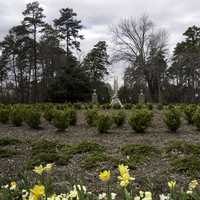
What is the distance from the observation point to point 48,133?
10.4m

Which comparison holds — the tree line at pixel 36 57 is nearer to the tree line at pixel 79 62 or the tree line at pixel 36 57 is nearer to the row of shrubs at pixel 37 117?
the tree line at pixel 79 62

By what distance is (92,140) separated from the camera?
8.84m

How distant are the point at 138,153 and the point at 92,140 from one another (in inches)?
86.1

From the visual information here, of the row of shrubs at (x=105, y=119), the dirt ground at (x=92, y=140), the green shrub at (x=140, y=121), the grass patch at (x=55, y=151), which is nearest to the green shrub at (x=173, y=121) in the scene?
the row of shrubs at (x=105, y=119)

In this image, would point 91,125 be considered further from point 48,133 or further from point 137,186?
point 137,186

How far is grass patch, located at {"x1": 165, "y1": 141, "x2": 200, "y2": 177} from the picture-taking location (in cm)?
565

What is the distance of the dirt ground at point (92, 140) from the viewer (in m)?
5.56

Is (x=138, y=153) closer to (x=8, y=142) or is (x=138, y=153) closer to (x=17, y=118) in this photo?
(x=8, y=142)

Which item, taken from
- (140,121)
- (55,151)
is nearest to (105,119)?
(140,121)

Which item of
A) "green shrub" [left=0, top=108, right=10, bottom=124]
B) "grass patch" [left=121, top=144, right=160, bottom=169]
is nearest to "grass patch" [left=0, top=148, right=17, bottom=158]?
"grass patch" [left=121, top=144, right=160, bottom=169]

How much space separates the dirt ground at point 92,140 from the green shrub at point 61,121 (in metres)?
0.19

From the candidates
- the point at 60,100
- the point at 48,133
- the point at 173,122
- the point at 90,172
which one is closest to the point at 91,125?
the point at 48,133

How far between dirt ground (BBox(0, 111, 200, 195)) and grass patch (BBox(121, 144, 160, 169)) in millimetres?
135

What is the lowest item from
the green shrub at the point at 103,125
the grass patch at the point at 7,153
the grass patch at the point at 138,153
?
the grass patch at the point at 7,153
